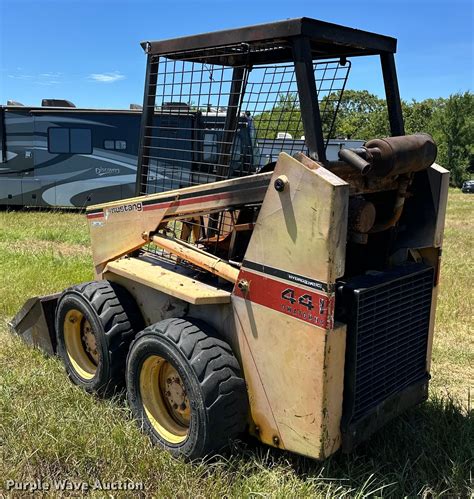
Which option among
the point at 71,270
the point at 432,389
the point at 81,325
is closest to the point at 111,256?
the point at 81,325

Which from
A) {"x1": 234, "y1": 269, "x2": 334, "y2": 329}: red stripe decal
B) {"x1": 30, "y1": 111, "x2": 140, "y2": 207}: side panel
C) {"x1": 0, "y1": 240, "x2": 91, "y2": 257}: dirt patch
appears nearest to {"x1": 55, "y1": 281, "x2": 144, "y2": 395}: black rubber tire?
{"x1": 234, "y1": 269, "x2": 334, "y2": 329}: red stripe decal

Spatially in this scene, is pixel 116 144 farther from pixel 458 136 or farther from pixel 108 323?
pixel 458 136

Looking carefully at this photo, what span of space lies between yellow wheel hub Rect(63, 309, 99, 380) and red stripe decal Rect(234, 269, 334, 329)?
62.5 inches

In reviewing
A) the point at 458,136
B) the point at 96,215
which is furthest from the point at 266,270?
the point at 458,136

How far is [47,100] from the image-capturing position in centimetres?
1462

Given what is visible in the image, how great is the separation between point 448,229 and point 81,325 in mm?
11782

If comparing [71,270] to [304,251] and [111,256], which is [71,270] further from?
[304,251]

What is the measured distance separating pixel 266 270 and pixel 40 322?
2.54m

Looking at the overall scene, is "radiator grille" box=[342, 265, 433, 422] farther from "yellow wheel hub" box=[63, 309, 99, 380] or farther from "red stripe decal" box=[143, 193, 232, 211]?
"yellow wheel hub" box=[63, 309, 99, 380]

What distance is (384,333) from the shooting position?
9.66 feet

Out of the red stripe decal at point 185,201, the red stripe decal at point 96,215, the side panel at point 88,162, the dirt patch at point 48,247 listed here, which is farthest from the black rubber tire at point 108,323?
the side panel at point 88,162

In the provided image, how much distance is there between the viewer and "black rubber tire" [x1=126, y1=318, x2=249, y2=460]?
2824 mm

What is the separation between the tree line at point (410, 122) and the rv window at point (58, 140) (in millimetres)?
7099

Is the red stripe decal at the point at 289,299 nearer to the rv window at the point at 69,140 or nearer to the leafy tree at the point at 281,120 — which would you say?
the leafy tree at the point at 281,120
